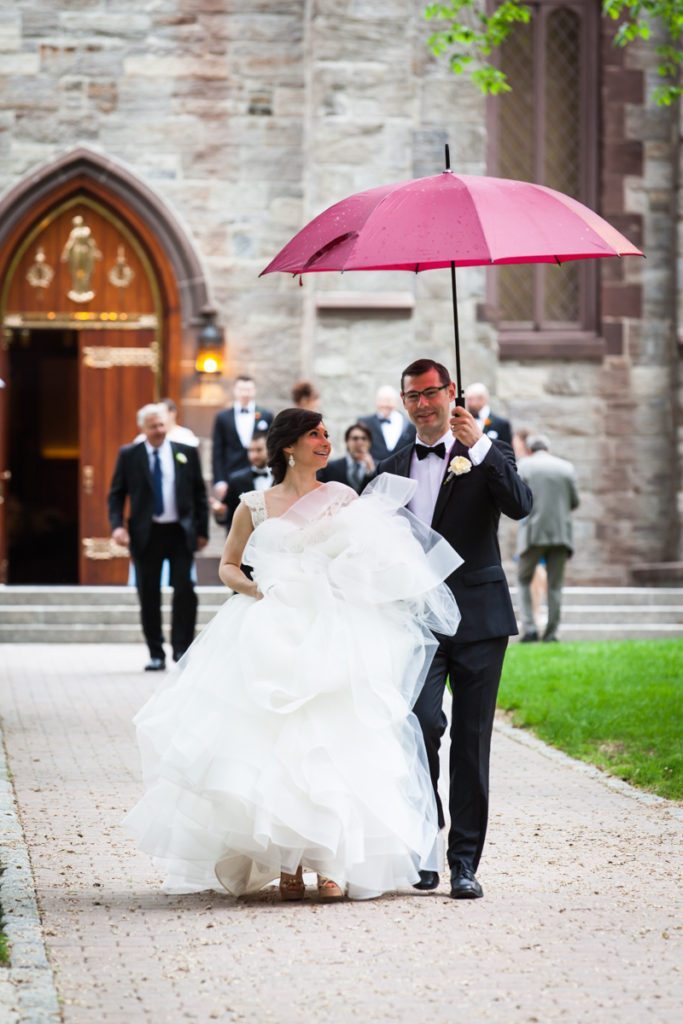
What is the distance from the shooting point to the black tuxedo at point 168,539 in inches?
544

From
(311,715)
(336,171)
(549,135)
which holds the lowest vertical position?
(311,715)

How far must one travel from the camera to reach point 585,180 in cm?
1977

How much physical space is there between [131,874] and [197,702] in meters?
0.95

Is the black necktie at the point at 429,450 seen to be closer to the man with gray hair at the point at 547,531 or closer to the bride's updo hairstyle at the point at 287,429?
the bride's updo hairstyle at the point at 287,429

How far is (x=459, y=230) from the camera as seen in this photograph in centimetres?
648

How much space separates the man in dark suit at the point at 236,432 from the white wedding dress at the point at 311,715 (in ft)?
31.5

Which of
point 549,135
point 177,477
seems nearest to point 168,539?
point 177,477

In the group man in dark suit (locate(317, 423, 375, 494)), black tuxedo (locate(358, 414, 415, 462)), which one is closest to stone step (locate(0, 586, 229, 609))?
black tuxedo (locate(358, 414, 415, 462))

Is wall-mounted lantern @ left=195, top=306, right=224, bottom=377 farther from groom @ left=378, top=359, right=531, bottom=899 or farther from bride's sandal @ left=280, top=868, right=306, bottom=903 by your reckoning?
bride's sandal @ left=280, top=868, right=306, bottom=903

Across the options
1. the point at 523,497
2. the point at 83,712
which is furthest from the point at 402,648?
the point at 83,712

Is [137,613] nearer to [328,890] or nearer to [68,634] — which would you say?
[68,634]

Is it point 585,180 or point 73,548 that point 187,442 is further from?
point 73,548

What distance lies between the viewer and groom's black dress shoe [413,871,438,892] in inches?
255

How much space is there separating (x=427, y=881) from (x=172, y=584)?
24.6 feet
